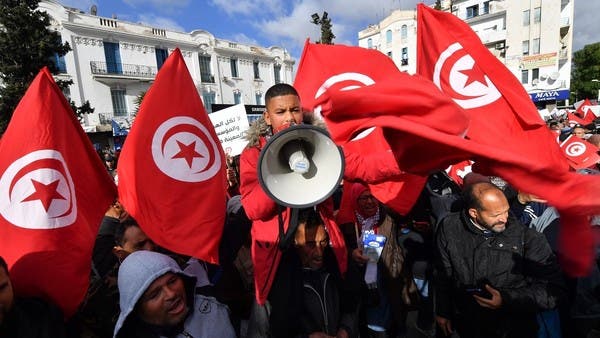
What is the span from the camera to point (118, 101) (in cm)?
2386

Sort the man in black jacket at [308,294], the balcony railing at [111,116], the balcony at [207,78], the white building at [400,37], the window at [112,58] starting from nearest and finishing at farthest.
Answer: the man in black jacket at [308,294] → the balcony railing at [111,116] → the window at [112,58] → the balcony at [207,78] → the white building at [400,37]

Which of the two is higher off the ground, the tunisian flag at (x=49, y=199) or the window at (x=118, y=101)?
the window at (x=118, y=101)

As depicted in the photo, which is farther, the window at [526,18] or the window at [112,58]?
the window at [526,18]

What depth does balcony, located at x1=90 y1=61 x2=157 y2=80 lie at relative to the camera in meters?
22.3

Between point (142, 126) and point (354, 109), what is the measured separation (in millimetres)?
1903

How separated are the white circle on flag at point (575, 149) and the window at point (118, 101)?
24792 mm

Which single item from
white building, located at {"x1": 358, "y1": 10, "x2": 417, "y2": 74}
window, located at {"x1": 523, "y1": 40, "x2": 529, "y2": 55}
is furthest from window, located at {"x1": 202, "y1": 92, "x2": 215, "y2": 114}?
window, located at {"x1": 523, "y1": 40, "x2": 529, "y2": 55}

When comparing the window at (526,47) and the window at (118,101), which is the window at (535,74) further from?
the window at (118,101)

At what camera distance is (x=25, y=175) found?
224 cm

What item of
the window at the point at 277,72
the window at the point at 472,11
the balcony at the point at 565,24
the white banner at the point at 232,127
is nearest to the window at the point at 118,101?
the window at the point at 277,72

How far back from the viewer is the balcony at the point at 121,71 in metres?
22.3

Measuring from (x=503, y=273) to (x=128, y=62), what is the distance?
87.8 ft

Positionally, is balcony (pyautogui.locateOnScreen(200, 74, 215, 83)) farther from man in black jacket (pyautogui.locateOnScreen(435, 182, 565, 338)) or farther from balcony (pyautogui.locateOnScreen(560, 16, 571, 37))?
balcony (pyautogui.locateOnScreen(560, 16, 571, 37))

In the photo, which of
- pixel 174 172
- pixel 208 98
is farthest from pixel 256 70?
pixel 174 172
